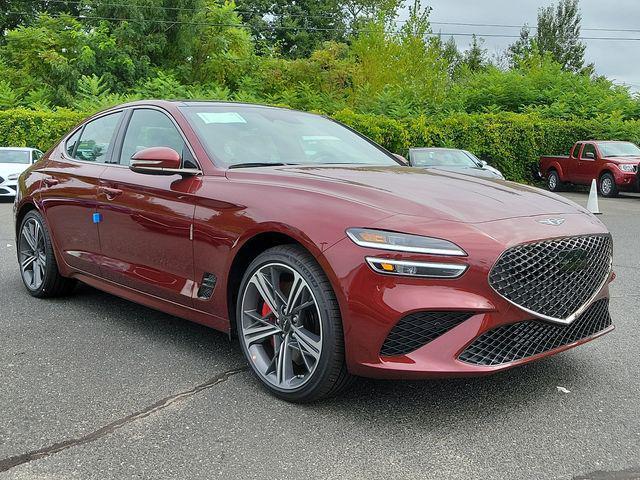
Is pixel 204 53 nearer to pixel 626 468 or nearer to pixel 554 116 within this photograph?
pixel 554 116

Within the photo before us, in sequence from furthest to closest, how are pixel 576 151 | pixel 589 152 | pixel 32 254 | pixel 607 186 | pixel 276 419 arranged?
pixel 576 151 → pixel 589 152 → pixel 607 186 → pixel 32 254 → pixel 276 419

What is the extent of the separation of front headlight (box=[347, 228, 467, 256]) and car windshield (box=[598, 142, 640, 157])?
60.9 ft

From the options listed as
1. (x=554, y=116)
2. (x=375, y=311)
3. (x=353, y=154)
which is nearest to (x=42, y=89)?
(x=554, y=116)

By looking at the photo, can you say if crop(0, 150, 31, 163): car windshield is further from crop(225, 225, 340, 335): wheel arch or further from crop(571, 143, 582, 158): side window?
crop(571, 143, 582, 158): side window

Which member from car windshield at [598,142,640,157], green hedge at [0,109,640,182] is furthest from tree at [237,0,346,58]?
car windshield at [598,142,640,157]

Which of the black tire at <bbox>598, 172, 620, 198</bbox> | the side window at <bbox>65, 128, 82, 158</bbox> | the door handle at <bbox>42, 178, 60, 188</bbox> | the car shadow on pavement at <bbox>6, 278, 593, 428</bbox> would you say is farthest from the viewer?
the black tire at <bbox>598, 172, 620, 198</bbox>

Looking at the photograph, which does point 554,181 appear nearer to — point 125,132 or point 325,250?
point 125,132

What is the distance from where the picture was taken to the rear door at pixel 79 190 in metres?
4.59

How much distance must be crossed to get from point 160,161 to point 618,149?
1904 centimetres

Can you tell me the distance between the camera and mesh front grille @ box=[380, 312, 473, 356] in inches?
111

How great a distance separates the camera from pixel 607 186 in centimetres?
1892

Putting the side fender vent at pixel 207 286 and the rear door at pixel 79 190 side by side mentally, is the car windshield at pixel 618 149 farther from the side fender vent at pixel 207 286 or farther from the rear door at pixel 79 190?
the side fender vent at pixel 207 286

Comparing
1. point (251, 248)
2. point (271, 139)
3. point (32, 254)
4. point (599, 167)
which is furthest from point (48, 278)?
point (599, 167)

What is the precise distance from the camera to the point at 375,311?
2834 mm
